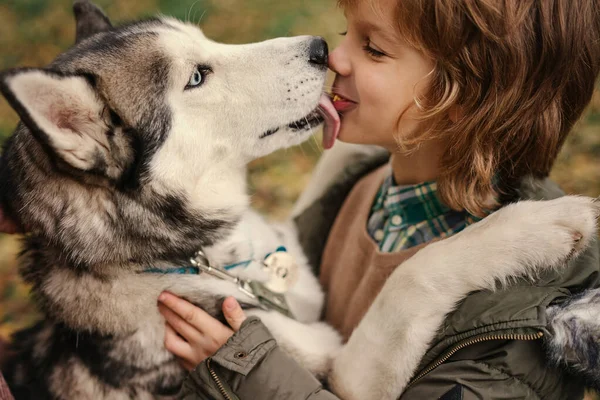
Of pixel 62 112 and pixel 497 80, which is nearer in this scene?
pixel 62 112

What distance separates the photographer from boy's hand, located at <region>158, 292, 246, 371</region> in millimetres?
1985

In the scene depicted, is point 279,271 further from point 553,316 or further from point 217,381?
point 553,316

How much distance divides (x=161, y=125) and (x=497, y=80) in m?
1.21

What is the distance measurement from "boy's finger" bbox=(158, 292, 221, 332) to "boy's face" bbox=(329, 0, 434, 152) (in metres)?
0.91

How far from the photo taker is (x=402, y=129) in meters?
2.06

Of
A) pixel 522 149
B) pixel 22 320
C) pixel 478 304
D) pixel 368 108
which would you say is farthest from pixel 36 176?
pixel 22 320

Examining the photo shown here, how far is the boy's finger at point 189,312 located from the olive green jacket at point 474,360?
166mm

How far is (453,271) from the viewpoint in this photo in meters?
1.75

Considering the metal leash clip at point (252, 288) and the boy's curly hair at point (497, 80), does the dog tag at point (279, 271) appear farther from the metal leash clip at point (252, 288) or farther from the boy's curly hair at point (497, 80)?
the boy's curly hair at point (497, 80)

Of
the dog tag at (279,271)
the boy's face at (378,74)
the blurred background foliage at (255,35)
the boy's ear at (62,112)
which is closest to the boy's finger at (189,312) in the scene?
the dog tag at (279,271)

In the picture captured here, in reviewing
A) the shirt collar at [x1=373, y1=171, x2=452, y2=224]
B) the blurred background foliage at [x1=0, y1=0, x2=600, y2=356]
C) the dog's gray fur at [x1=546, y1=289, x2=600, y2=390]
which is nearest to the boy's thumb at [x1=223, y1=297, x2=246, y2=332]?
the shirt collar at [x1=373, y1=171, x2=452, y2=224]

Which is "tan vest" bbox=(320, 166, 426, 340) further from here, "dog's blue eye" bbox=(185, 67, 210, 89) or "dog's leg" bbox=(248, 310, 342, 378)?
"dog's blue eye" bbox=(185, 67, 210, 89)

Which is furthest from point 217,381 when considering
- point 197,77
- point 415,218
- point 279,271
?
point 197,77

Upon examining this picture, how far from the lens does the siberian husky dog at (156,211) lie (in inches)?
69.7
